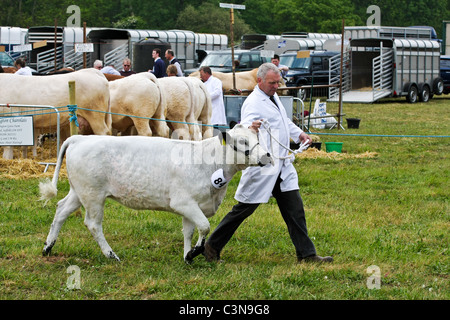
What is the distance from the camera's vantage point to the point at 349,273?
6781 millimetres

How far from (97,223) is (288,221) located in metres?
2.05

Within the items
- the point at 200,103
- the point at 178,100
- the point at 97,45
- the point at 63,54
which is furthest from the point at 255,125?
the point at 97,45

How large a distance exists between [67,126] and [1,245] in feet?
23.6

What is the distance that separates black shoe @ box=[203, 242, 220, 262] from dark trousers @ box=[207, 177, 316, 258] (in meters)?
0.03

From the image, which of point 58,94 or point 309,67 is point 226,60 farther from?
point 58,94

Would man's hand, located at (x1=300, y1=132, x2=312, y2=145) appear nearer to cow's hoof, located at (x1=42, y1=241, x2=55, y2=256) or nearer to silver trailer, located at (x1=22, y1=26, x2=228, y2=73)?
cow's hoof, located at (x1=42, y1=241, x2=55, y2=256)

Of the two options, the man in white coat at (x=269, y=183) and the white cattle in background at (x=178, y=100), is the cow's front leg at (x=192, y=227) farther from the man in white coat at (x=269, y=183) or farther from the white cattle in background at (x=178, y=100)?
the white cattle in background at (x=178, y=100)

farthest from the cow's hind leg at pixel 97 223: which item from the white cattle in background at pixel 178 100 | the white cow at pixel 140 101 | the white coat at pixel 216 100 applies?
the white coat at pixel 216 100

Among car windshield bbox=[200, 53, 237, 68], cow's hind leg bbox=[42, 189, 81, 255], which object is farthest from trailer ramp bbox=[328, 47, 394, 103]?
cow's hind leg bbox=[42, 189, 81, 255]

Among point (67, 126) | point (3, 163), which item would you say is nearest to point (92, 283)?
point (3, 163)

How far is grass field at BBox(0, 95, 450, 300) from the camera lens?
20.4 ft

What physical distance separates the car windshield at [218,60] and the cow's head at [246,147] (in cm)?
2318

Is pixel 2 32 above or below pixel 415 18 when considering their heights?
below
